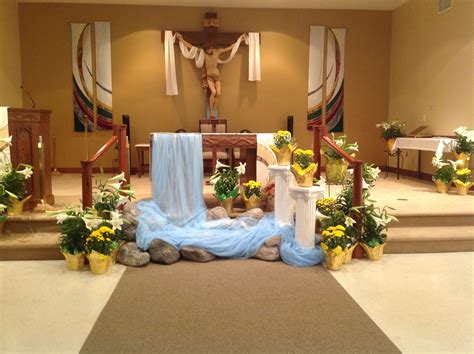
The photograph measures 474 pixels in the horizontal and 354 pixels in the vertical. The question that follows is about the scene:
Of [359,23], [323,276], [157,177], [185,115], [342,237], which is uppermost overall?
[359,23]

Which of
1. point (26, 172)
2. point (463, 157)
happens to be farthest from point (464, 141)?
point (26, 172)

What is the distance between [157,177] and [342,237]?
2.08 metres

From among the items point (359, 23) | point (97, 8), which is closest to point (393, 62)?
point (359, 23)

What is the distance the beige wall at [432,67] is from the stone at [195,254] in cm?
478

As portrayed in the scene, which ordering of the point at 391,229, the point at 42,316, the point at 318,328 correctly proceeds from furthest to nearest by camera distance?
the point at 391,229 → the point at 42,316 → the point at 318,328

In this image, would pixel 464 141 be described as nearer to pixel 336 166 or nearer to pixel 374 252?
pixel 336 166

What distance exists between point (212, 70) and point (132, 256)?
542cm

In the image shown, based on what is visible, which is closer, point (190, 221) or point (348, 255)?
point (348, 255)

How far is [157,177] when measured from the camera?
4.66 m

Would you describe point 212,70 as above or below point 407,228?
above

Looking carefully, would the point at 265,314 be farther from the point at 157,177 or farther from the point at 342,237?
the point at 157,177

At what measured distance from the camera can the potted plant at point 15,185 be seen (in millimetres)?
4320

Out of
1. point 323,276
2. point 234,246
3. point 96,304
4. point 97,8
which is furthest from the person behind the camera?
point 97,8

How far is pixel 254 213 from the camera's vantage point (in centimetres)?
463
